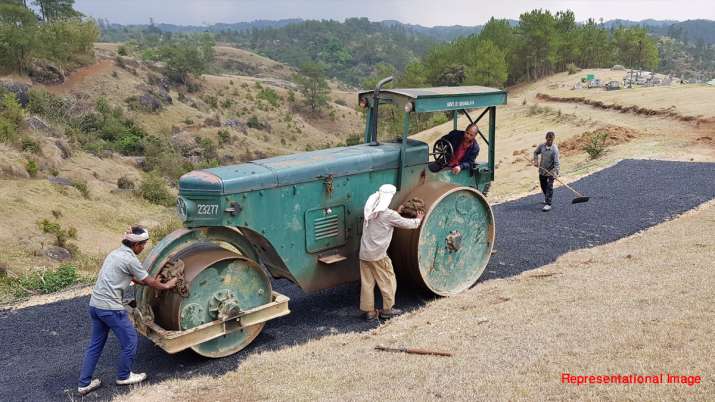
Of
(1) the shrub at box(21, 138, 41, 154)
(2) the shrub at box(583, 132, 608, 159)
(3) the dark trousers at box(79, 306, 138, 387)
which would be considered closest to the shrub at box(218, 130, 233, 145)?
(1) the shrub at box(21, 138, 41, 154)

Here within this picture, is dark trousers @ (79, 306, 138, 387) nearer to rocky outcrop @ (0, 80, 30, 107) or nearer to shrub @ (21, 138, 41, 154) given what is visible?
shrub @ (21, 138, 41, 154)

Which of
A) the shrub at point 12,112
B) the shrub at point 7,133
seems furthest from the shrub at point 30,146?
the shrub at point 12,112

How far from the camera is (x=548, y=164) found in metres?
11.2

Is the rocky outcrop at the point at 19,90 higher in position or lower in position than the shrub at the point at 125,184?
higher

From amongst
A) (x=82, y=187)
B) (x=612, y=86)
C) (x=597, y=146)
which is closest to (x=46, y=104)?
(x=82, y=187)

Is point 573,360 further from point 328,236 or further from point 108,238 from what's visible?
point 108,238

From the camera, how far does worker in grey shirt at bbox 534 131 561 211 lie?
11.1 m

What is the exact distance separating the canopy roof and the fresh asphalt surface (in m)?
2.37

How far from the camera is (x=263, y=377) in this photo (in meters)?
5.25

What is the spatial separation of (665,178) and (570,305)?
862 cm

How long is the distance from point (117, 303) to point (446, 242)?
3813 millimetres

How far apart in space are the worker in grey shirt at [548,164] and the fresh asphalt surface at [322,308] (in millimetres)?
404

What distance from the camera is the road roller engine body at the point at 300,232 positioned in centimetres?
565

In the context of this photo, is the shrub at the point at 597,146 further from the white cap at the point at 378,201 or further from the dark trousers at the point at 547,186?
the white cap at the point at 378,201
